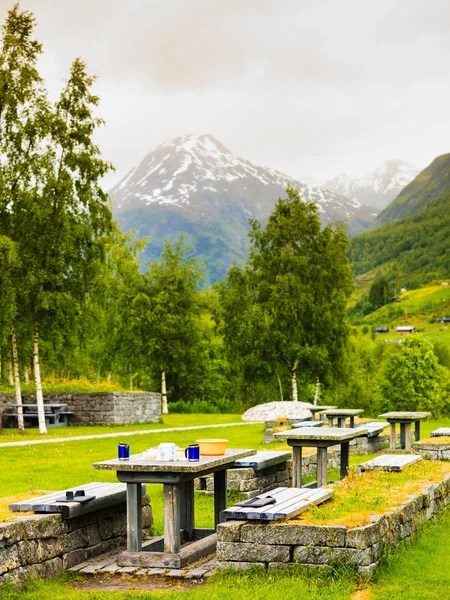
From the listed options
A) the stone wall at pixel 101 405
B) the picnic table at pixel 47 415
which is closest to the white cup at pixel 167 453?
the picnic table at pixel 47 415

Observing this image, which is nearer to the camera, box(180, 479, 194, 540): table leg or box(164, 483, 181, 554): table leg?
box(164, 483, 181, 554): table leg

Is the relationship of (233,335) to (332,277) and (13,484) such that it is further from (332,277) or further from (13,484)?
(13,484)

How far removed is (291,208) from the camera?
127 ft

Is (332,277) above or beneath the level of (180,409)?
above

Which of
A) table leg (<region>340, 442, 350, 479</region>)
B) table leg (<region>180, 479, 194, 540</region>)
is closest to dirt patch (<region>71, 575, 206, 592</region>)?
table leg (<region>180, 479, 194, 540</region>)

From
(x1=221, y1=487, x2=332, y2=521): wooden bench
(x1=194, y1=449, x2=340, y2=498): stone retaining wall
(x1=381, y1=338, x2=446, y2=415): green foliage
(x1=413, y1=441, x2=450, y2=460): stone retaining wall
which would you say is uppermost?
(x1=221, y1=487, x2=332, y2=521): wooden bench

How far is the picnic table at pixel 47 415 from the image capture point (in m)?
30.0

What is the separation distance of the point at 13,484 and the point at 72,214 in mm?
14512

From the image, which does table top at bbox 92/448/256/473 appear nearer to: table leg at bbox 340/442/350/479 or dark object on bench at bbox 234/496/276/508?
dark object on bench at bbox 234/496/276/508

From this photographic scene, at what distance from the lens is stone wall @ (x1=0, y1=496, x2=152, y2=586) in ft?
23.5

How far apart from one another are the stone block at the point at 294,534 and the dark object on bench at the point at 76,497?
181 centimetres

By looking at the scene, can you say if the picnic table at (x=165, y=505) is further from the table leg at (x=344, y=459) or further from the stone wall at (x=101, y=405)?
the stone wall at (x=101, y=405)

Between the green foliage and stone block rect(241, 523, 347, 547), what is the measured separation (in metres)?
60.8

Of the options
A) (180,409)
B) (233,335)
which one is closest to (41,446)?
(233,335)
